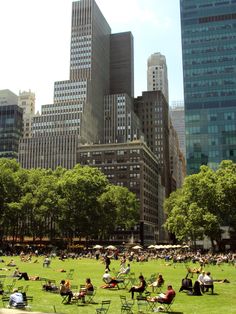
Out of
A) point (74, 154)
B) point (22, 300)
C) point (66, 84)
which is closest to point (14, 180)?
point (74, 154)

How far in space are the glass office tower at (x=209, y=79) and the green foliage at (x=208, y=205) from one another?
4612cm

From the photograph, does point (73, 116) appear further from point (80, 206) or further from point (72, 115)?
point (80, 206)

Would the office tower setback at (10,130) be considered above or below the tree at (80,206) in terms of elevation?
above

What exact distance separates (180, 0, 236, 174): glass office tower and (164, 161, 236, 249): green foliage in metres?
46.1

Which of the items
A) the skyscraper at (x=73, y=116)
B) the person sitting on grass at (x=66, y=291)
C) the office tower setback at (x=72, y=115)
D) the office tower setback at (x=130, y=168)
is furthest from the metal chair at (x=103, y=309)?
the office tower setback at (x=72, y=115)

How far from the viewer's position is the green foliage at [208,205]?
7550 cm

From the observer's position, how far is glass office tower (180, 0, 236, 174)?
5037 inches

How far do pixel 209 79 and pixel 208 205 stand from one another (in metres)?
68.0

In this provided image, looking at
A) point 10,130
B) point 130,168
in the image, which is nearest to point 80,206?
point 130,168

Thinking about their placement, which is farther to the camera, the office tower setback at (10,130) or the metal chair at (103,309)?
the office tower setback at (10,130)

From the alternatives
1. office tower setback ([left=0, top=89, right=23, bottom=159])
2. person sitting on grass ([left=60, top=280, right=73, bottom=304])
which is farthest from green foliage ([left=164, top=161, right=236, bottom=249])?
office tower setback ([left=0, top=89, right=23, bottom=159])

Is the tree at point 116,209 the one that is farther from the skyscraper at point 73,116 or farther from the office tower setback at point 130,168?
the skyscraper at point 73,116

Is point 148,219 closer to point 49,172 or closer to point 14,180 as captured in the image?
point 49,172

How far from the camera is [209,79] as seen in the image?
135 metres
